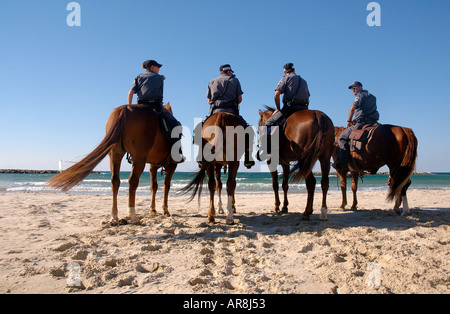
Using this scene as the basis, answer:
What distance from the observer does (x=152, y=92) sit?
18.3 feet

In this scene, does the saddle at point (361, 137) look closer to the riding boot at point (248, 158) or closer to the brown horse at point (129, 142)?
the riding boot at point (248, 158)

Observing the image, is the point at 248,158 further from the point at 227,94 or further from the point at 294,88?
the point at 294,88

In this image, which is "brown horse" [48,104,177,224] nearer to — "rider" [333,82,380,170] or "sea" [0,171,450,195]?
"sea" [0,171,450,195]

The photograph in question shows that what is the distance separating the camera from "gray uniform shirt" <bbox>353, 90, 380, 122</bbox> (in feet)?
22.0

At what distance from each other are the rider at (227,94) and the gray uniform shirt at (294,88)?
3.27ft

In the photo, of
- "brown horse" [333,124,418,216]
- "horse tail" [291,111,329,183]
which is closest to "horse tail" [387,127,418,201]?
"brown horse" [333,124,418,216]

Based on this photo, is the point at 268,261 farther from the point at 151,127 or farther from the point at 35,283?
the point at 151,127

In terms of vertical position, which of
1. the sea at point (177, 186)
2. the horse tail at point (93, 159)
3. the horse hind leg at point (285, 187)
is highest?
the horse tail at point (93, 159)

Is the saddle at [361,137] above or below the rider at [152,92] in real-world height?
below

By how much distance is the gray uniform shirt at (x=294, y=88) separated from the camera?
5.83 meters

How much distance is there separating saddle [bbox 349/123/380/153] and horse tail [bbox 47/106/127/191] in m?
5.26
